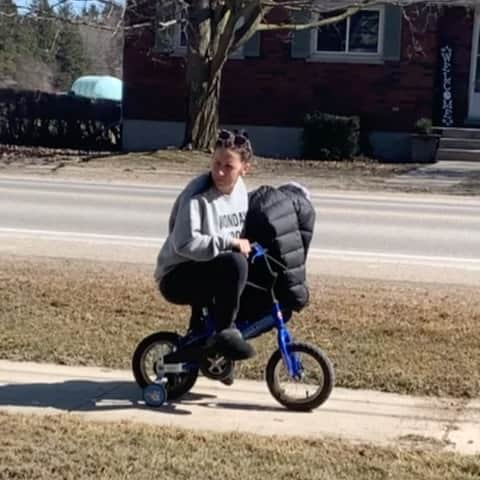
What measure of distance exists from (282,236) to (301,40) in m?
22.4

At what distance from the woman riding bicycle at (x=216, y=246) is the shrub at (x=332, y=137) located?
1997 centimetres

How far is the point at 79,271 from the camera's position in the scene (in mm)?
10516

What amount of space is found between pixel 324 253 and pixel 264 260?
6459 millimetres

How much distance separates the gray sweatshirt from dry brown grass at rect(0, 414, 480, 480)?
3.11ft

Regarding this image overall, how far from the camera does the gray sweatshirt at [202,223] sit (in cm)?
605

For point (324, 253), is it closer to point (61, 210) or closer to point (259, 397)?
point (61, 210)

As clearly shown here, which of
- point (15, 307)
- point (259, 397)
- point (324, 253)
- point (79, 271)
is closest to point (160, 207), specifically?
point (324, 253)

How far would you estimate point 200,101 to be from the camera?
25609 mm

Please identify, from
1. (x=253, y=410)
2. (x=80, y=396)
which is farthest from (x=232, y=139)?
(x=80, y=396)

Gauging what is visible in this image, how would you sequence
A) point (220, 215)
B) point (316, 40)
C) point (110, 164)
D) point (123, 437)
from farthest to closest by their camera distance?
→ point (316, 40) → point (110, 164) → point (220, 215) → point (123, 437)

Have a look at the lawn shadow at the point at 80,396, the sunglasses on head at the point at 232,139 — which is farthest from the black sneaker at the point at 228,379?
the sunglasses on head at the point at 232,139

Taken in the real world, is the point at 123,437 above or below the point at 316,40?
below

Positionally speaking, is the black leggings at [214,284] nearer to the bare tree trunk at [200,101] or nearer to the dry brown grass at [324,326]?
the dry brown grass at [324,326]

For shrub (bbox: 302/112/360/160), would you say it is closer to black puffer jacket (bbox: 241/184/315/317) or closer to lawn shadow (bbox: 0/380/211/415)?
lawn shadow (bbox: 0/380/211/415)
